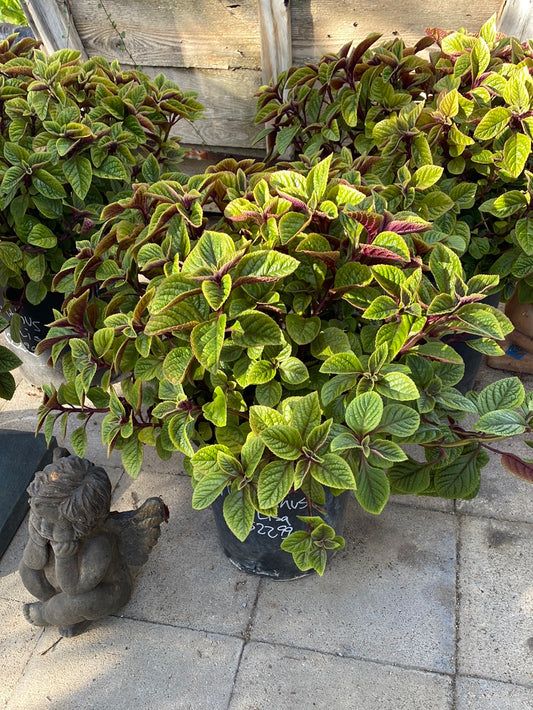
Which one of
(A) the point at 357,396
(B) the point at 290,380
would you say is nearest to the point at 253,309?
(B) the point at 290,380

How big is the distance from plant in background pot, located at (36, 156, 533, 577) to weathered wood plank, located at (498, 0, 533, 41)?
1361 mm

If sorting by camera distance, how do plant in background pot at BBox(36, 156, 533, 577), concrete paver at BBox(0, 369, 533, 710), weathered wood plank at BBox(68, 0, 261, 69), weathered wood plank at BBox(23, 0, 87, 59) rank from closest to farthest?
plant in background pot at BBox(36, 156, 533, 577) < concrete paver at BBox(0, 369, 533, 710) < weathered wood plank at BBox(68, 0, 261, 69) < weathered wood plank at BBox(23, 0, 87, 59)

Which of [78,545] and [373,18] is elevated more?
[373,18]

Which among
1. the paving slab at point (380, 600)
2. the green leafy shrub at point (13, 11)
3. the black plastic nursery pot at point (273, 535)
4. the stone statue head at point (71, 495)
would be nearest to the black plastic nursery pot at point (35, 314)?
the stone statue head at point (71, 495)

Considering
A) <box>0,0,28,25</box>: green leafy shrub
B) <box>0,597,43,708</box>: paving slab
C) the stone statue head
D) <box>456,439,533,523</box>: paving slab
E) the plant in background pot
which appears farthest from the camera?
<box>0,0,28,25</box>: green leafy shrub

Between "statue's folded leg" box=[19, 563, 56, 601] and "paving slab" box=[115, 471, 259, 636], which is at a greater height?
"statue's folded leg" box=[19, 563, 56, 601]

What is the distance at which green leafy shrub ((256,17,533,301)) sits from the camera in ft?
6.25

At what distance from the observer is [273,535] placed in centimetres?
194

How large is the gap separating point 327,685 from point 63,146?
1.91 meters

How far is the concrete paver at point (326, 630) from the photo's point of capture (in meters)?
1.89

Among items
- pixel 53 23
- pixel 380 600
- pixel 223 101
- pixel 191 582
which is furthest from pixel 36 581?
pixel 53 23

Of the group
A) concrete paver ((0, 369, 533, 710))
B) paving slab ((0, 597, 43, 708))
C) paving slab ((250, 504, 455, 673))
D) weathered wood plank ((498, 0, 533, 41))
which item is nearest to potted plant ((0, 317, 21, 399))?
concrete paver ((0, 369, 533, 710))

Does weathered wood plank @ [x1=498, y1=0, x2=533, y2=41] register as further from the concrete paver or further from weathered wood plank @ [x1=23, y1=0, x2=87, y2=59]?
weathered wood plank @ [x1=23, y1=0, x2=87, y2=59]

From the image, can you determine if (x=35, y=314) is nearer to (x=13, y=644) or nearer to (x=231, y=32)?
(x=13, y=644)
